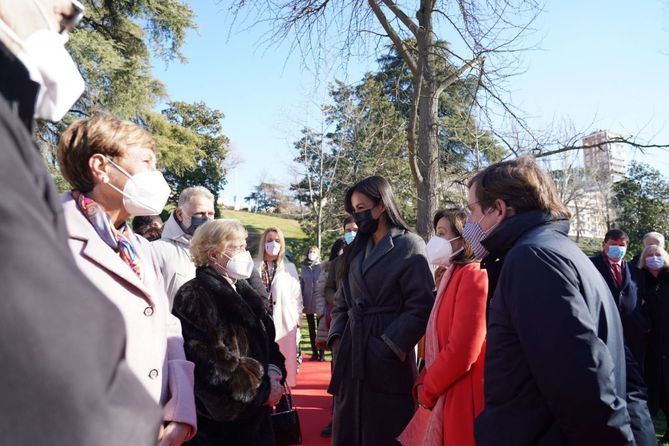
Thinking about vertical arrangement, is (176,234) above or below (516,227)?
below

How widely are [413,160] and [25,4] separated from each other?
21.7 ft

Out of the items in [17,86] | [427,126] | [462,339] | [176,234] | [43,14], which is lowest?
[462,339]

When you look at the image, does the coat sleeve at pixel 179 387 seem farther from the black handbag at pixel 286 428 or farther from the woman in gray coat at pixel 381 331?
the woman in gray coat at pixel 381 331

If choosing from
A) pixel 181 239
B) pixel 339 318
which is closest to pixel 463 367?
pixel 339 318

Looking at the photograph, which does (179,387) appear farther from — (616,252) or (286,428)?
(616,252)

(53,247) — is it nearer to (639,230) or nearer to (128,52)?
(128,52)

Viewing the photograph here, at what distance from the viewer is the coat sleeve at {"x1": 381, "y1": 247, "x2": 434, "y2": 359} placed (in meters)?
3.84

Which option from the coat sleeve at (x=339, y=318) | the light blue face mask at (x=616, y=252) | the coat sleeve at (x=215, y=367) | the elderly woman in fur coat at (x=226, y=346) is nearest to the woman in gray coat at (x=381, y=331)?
the coat sleeve at (x=339, y=318)

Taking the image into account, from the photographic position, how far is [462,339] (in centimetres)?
315

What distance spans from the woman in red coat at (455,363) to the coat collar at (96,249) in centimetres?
178

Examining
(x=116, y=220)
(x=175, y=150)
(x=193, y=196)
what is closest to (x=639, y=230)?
(x=175, y=150)

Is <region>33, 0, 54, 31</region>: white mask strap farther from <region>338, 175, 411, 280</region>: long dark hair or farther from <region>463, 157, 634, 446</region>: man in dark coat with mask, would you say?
<region>338, 175, 411, 280</region>: long dark hair

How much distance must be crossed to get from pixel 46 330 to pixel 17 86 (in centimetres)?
35

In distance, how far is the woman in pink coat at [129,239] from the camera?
206 centimetres
